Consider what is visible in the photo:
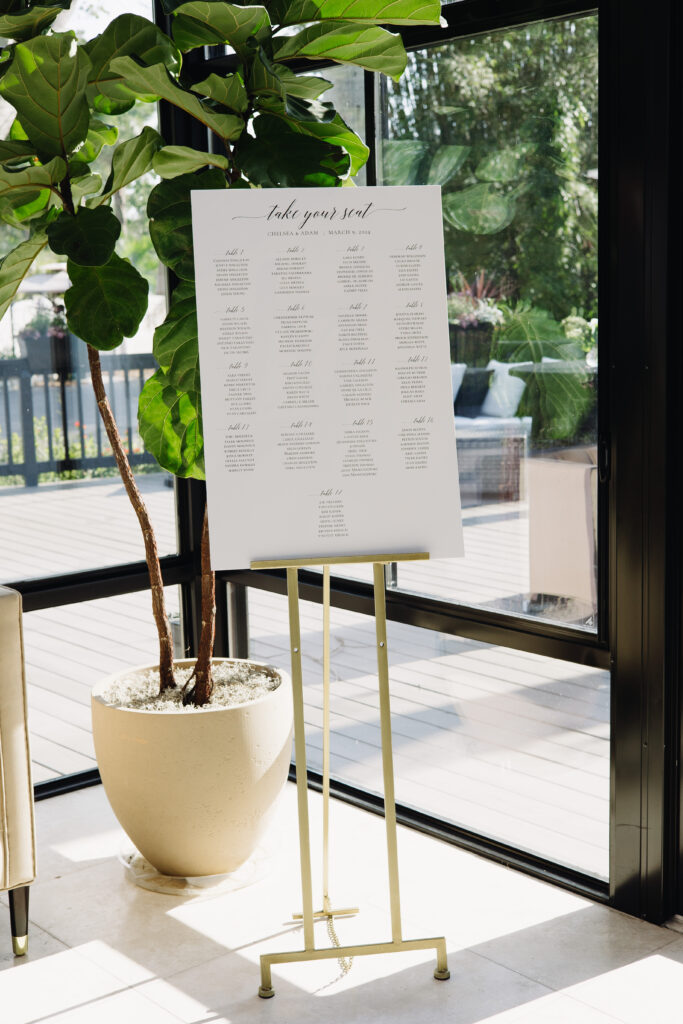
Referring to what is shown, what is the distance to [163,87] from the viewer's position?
227 cm

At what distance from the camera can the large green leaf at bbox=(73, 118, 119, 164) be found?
2711 millimetres

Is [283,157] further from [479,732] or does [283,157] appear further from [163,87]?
[479,732]

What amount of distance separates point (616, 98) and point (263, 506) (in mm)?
1142

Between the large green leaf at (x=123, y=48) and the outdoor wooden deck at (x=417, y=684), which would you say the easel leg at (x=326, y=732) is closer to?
the outdoor wooden deck at (x=417, y=684)

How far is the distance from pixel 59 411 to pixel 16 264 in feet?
2.55

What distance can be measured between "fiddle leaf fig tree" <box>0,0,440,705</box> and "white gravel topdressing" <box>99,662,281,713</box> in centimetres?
8

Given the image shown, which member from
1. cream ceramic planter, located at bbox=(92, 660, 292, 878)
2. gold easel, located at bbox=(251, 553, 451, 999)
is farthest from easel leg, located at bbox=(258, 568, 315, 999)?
cream ceramic planter, located at bbox=(92, 660, 292, 878)

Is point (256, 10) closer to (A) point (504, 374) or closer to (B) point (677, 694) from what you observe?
(A) point (504, 374)

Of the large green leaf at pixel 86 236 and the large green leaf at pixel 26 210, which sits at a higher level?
the large green leaf at pixel 26 210

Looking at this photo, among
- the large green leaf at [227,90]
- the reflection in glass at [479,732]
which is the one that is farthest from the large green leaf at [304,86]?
the reflection in glass at [479,732]

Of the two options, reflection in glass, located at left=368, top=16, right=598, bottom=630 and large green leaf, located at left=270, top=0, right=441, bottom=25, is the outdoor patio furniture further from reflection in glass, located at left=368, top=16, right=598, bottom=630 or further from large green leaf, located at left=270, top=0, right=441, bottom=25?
large green leaf, located at left=270, top=0, right=441, bottom=25

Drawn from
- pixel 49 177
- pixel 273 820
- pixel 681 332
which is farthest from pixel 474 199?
pixel 273 820

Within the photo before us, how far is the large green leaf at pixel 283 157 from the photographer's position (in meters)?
2.30

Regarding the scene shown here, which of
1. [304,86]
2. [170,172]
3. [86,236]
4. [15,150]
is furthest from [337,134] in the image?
[15,150]
